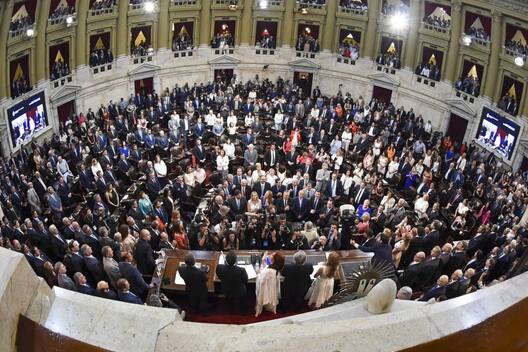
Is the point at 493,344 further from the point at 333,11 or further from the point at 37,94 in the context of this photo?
the point at 333,11

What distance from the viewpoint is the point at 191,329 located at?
8.91ft

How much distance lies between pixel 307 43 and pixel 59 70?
42.3 feet

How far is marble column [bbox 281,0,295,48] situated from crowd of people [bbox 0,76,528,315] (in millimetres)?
4516

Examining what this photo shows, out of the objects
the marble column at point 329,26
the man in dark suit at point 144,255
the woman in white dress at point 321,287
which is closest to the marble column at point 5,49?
the man in dark suit at point 144,255

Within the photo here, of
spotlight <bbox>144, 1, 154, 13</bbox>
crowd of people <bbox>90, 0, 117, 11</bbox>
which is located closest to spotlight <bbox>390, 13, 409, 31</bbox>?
spotlight <bbox>144, 1, 154, 13</bbox>

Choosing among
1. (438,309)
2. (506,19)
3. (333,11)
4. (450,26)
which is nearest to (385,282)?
(438,309)

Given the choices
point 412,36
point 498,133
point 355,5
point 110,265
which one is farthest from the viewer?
point 355,5

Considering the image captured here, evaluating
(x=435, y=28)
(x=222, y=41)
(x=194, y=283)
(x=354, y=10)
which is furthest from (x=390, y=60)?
(x=194, y=283)

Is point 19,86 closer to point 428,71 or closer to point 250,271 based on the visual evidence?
point 250,271

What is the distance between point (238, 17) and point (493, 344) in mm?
26781

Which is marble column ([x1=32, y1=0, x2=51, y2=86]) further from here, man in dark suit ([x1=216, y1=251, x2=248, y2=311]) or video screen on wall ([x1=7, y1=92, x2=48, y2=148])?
man in dark suit ([x1=216, y1=251, x2=248, y2=311])

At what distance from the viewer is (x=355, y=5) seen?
2655 cm

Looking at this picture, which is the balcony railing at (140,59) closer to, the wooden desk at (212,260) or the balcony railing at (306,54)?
the balcony railing at (306,54)

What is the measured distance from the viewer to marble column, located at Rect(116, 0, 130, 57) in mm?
24578
